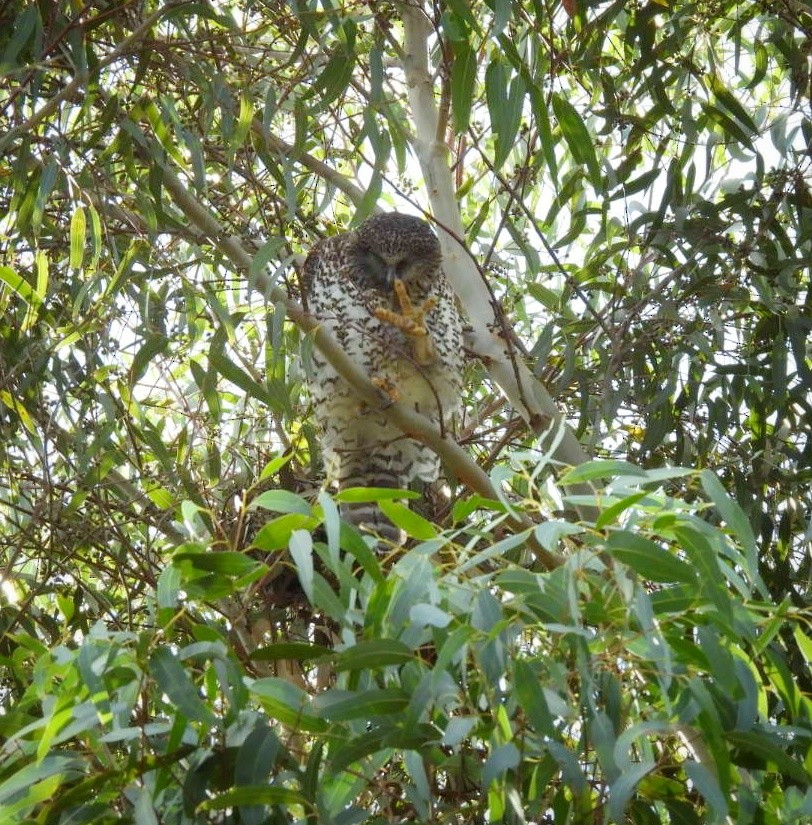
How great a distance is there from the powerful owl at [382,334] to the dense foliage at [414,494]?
13cm

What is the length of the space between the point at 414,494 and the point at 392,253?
1.71 metres

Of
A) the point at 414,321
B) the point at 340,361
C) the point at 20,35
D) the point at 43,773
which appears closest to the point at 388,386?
the point at 414,321

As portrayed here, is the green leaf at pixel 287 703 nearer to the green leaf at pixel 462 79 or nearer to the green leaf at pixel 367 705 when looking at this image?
the green leaf at pixel 367 705

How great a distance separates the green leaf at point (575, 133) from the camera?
239cm

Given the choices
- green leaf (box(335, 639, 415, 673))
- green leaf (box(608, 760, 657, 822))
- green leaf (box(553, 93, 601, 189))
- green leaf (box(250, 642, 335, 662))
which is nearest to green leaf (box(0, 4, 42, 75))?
green leaf (box(553, 93, 601, 189))

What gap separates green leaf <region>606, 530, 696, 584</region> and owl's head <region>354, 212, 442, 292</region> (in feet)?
6.04

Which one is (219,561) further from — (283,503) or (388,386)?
(388,386)

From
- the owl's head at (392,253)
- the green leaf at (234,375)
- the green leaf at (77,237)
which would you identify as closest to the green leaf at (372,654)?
the green leaf at (234,375)

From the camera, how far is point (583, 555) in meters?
1.55

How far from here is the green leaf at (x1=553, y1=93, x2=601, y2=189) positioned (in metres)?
2.39

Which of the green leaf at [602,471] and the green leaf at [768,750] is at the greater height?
the green leaf at [602,471]

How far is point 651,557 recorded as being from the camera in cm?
146

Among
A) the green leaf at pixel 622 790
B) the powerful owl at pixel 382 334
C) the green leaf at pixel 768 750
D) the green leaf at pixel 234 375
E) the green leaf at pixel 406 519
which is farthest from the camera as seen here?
the powerful owl at pixel 382 334

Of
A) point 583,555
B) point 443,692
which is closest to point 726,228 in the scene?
point 583,555
